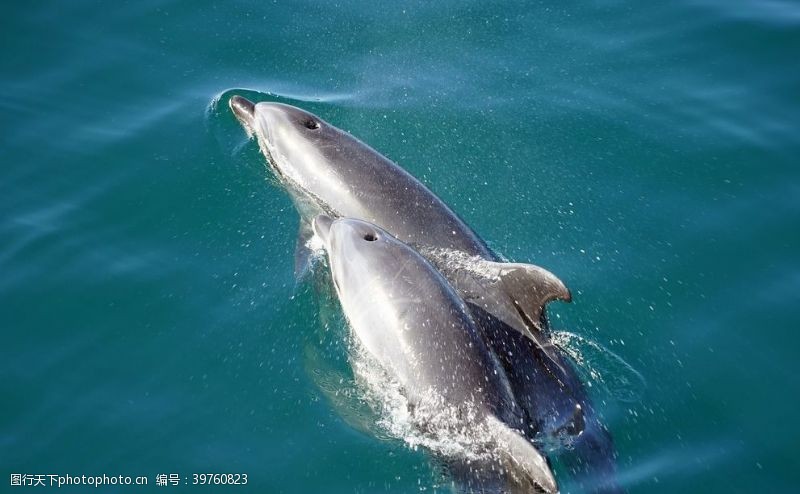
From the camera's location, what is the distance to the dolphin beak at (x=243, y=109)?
9461 mm

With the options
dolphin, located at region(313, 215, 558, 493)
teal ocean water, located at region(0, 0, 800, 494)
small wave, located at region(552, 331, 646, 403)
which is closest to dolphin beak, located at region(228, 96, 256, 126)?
teal ocean water, located at region(0, 0, 800, 494)

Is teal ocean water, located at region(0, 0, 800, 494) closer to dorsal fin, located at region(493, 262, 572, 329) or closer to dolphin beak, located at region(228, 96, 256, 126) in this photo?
dolphin beak, located at region(228, 96, 256, 126)

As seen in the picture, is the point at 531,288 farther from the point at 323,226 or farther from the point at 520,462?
the point at 323,226

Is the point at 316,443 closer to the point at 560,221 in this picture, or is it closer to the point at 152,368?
the point at 152,368

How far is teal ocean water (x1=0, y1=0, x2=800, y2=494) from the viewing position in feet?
21.7

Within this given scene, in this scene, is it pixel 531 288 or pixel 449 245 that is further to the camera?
pixel 449 245

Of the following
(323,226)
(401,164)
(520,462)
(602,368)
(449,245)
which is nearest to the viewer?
(520,462)

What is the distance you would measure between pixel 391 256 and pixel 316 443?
159 cm

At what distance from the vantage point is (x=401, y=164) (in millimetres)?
9133

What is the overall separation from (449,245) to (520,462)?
2410mm

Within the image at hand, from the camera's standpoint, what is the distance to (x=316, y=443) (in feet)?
21.1

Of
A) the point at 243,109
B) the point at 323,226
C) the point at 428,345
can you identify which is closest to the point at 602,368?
the point at 428,345

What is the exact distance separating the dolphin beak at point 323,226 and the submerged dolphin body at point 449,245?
0.31 metres

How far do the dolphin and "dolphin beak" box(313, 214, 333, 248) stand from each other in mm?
280
